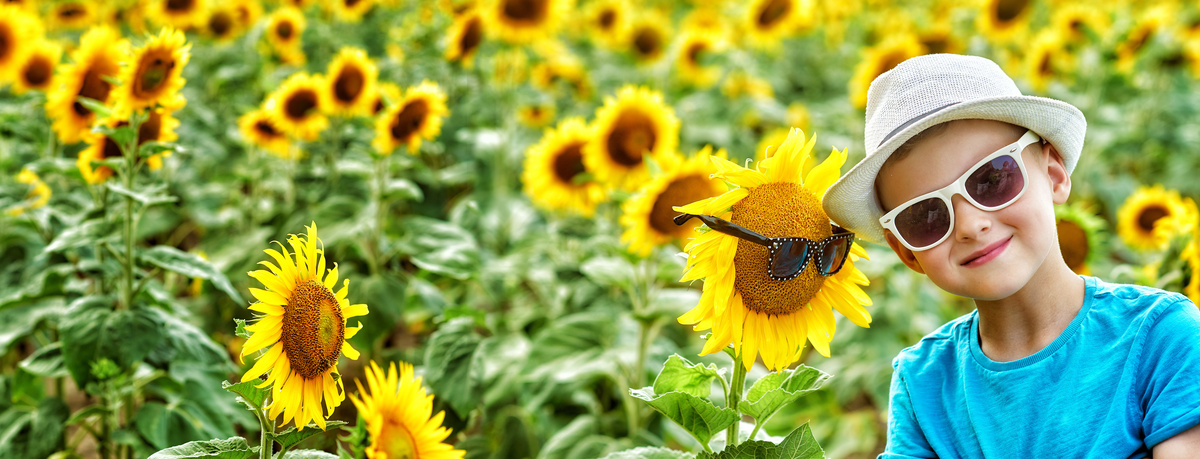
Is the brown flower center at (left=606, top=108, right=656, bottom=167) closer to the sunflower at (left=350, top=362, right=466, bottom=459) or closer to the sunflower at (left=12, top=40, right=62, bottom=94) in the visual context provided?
the sunflower at (left=350, top=362, right=466, bottom=459)

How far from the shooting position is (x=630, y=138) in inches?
110

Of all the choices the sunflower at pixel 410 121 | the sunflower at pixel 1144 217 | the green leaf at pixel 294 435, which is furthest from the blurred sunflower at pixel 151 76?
the sunflower at pixel 1144 217

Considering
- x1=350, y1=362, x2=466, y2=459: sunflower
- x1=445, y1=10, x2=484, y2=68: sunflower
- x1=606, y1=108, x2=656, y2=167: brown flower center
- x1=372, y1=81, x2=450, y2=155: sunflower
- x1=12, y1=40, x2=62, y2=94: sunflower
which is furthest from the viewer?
x1=445, y1=10, x2=484, y2=68: sunflower

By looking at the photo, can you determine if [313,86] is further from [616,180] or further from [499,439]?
[499,439]

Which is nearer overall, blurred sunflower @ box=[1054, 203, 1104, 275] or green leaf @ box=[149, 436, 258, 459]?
green leaf @ box=[149, 436, 258, 459]

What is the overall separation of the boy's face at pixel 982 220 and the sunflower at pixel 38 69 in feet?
9.59

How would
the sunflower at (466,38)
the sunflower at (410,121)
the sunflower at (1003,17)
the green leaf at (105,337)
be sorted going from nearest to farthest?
the green leaf at (105,337)
the sunflower at (410,121)
the sunflower at (466,38)
the sunflower at (1003,17)

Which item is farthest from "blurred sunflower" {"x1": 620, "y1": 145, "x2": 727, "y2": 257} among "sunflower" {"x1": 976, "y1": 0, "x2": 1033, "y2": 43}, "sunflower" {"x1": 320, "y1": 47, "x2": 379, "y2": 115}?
"sunflower" {"x1": 976, "y1": 0, "x2": 1033, "y2": 43}

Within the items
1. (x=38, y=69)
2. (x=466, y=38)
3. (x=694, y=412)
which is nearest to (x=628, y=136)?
(x=466, y=38)

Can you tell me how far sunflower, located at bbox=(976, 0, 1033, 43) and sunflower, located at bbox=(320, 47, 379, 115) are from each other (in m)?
3.53

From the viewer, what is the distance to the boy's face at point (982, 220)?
1.19m

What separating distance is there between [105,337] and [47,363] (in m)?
0.32

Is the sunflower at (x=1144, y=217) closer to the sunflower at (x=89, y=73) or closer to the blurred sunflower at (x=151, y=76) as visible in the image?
the blurred sunflower at (x=151, y=76)

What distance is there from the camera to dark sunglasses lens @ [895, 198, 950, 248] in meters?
1.20
